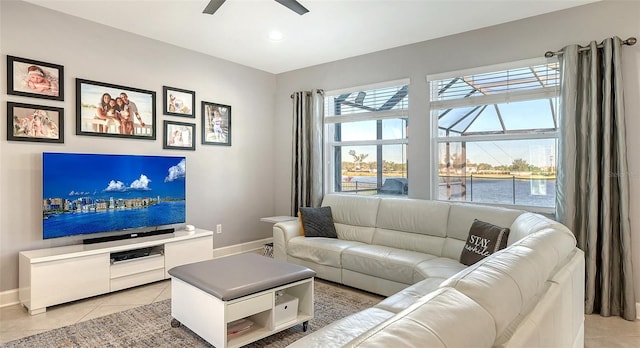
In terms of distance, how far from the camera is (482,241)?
2873 millimetres

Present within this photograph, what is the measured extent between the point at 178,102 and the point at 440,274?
11.4 ft

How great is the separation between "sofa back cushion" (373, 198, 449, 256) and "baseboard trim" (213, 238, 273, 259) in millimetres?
2029

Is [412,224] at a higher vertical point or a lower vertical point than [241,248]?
higher

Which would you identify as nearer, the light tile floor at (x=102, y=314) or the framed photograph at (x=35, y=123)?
the light tile floor at (x=102, y=314)

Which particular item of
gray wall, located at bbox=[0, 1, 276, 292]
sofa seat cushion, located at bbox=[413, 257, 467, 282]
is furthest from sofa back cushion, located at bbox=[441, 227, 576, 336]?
gray wall, located at bbox=[0, 1, 276, 292]

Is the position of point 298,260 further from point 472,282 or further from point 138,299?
point 472,282

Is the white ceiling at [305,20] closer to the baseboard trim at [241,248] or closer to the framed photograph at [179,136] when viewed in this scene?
the framed photograph at [179,136]

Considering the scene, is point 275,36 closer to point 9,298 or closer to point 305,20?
point 305,20

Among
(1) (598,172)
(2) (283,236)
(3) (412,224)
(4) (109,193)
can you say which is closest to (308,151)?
(2) (283,236)

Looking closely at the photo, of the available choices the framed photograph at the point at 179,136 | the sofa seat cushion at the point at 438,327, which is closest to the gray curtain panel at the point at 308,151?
the framed photograph at the point at 179,136

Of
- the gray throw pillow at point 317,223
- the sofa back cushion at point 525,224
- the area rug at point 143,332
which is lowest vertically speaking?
the area rug at point 143,332

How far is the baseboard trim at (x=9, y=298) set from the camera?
3.09 metres

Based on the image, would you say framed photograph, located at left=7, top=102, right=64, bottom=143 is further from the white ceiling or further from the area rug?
the area rug

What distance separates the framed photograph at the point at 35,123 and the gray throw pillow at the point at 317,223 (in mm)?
2558
